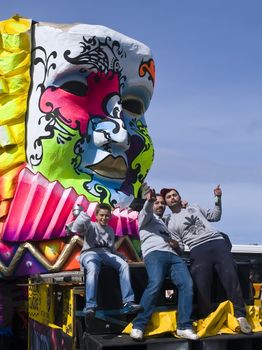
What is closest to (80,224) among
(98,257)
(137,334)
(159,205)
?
(98,257)

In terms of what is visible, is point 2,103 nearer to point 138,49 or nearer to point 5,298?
point 138,49

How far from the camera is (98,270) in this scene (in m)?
4.44

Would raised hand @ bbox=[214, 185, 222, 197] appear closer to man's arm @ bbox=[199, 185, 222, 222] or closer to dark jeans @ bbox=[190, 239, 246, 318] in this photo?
man's arm @ bbox=[199, 185, 222, 222]

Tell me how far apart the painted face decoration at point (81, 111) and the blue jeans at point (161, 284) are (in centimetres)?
285

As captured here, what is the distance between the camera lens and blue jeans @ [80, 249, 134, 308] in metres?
4.20

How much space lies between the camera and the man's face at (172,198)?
15.9ft

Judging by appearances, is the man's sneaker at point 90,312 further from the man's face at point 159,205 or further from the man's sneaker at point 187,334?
the man's face at point 159,205

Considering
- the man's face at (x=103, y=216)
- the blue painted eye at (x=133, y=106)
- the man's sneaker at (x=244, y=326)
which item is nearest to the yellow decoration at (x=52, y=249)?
the man's face at (x=103, y=216)

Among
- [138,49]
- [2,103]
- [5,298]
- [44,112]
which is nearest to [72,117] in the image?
[44,112]

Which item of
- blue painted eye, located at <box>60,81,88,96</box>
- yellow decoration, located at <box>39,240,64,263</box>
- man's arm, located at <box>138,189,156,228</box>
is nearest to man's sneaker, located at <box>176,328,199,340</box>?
man's arm, located at <box>138,189,156,228</box>

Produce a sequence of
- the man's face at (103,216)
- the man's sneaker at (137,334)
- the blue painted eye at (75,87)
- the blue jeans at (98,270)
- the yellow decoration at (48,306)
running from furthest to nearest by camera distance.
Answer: the blue painted eye at (75,87) < the man's face at (103,216) < the yellow decoration at (48,306) < the blue jeans at (98,270) < the man's sneaker at (137,334)

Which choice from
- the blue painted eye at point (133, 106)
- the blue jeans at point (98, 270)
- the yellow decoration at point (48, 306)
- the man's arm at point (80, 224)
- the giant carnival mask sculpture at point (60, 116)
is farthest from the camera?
the blue painted eye at point (133, 106)

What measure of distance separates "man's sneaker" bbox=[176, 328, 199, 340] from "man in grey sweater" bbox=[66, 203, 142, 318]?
0.32 m

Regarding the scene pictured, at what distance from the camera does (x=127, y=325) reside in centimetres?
430
